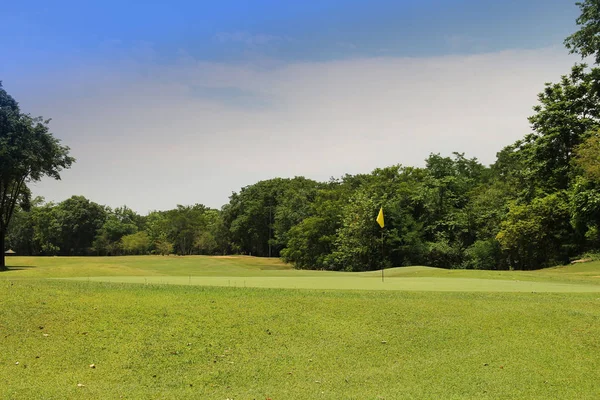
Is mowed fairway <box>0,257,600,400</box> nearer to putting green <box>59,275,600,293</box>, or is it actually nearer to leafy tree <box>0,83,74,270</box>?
putting green <box>59,275,600,293</box>

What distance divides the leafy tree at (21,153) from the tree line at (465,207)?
1485mm

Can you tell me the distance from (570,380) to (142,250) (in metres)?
109

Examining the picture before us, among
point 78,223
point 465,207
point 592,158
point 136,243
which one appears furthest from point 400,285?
point 78,223

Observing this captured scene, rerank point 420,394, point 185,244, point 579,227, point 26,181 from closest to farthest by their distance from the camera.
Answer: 1. point 420,394
2. point 579,227
3. point 26,181
4. point 185,244

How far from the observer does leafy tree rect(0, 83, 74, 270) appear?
3912 centimetres

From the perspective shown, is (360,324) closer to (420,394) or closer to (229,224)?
(420,394)

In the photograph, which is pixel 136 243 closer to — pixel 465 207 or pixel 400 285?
pixel 465 207

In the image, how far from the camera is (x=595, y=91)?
41.3 meters

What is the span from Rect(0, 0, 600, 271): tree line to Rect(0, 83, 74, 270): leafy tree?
1485 mm

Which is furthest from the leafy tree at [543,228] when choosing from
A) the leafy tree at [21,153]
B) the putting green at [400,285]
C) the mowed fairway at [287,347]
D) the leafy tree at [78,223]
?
the leafy tree at [78,223]

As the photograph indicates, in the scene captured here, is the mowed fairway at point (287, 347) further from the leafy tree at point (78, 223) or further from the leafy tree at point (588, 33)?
the leafy tree at point (78, 223)

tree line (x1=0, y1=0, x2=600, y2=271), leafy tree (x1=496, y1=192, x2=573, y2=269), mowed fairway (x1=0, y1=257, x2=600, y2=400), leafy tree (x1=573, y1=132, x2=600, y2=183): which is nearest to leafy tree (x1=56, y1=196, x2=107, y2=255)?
tree line (x1=0, y1=0, x2=600, y2=271)

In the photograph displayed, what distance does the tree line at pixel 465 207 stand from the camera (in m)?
40.8

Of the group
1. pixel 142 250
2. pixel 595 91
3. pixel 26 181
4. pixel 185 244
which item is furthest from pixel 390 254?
pixel 142 250
